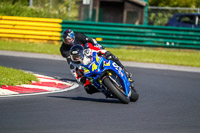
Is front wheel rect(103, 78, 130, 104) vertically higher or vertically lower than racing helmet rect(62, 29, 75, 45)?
lower

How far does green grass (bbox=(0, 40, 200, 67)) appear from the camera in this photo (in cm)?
1861

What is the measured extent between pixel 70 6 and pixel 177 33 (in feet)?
26.9

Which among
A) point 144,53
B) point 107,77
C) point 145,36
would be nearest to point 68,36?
point 107,77

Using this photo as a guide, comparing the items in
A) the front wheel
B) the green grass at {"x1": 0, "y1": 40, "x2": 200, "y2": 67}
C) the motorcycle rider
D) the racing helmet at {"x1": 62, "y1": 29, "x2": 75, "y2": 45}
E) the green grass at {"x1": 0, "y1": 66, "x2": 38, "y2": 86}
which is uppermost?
the racing helmet at {"x1": 62, "y1": 29, "x2": 75, "y2": 45}

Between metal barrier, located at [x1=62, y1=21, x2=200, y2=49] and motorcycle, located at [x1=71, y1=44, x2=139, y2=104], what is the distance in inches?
511

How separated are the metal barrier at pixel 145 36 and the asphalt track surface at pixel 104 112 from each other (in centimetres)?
962

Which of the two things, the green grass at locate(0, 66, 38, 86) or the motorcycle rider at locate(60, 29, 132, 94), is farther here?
the green grass at locate(0, 66, 38, 86)

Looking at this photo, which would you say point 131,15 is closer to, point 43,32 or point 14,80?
point 43,32

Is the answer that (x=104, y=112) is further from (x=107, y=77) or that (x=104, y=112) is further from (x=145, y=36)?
(x=145, y=36)

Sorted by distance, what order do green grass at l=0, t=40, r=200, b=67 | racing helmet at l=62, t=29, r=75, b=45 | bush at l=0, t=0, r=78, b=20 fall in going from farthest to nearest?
bush at l=0, t=0, r=78, b=20 < green grass at l=0, t=40, r=200, b=67 < racing helmet at l=62, t=29, r=75, b=45

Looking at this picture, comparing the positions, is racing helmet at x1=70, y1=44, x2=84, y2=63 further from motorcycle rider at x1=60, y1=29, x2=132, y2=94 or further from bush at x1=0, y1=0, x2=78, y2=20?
bush at x1=0, y1=0, x2=78, y2=20

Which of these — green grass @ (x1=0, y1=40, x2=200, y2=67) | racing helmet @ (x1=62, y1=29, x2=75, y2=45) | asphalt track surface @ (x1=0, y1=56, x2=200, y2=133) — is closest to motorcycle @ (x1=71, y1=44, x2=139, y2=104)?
asphalt track surface @ (x1=0, y1=56, x2=200, y2=133)

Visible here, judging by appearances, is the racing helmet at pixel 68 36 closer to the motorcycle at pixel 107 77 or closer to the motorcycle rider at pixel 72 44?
the motorcycle rider at pixel 72 44

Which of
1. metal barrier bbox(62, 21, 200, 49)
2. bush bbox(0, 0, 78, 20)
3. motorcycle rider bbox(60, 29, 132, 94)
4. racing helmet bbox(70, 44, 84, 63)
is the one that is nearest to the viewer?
racing helmet bbox(70, 44, 84, 63)
